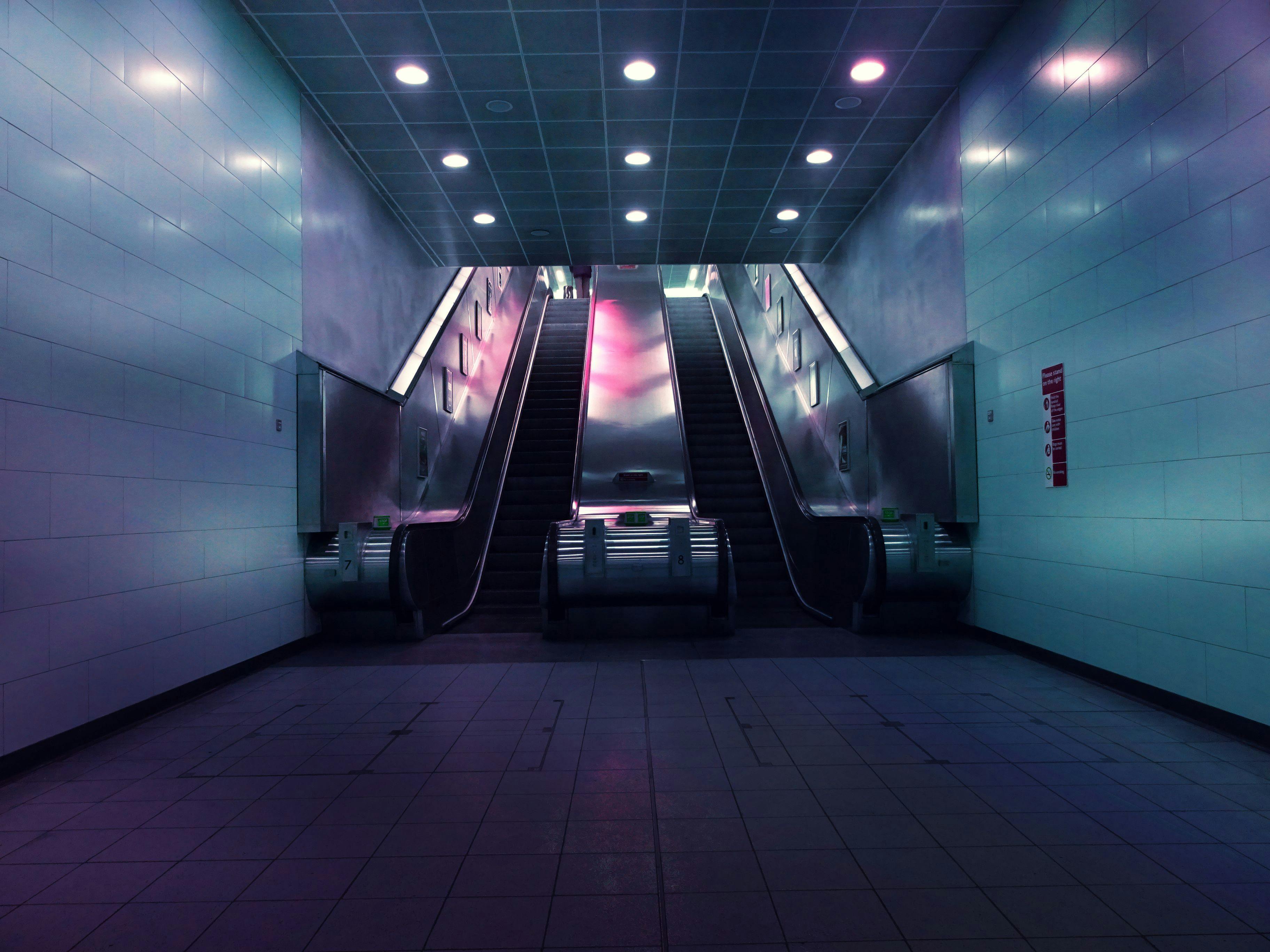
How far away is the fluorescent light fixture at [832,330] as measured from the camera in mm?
8773

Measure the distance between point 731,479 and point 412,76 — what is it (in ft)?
20.4

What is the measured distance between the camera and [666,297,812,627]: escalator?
26.7ft

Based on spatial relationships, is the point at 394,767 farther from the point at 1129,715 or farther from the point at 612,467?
the point at 612,467

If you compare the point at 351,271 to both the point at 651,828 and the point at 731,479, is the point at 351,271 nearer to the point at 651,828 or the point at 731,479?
the point at 731,479

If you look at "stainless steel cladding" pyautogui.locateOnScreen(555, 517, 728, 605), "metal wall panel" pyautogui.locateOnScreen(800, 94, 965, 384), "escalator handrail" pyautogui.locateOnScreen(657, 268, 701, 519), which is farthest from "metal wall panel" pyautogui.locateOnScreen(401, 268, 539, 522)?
"metal wall panel" pyautogui.locateOnScreen(800, 94, 965, 384)

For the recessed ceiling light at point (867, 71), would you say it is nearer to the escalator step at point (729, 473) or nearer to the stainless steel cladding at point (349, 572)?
the escalator step at point (729, 473)

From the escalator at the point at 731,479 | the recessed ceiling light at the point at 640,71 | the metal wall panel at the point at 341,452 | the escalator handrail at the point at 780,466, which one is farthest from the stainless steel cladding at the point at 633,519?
the recessed ceiling light at the point at 640,71

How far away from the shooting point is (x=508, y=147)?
7.38 m

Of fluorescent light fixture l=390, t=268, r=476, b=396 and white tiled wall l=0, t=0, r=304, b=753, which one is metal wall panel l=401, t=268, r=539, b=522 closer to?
fluorescent light fixture l=390, t=268, r=476, b=396

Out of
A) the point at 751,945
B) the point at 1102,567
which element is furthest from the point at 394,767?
the point at 1102,567

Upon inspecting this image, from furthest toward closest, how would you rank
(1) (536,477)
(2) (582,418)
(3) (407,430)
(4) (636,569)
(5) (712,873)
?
(2) (582,418) → (1) (536,477) → (3) (407,430) → (4) (636,569) → (5) (712,873)

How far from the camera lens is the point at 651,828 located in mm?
2773

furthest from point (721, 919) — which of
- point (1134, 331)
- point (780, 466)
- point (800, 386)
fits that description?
point (800, 386)

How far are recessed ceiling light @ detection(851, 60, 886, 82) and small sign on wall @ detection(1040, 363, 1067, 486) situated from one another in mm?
2897
